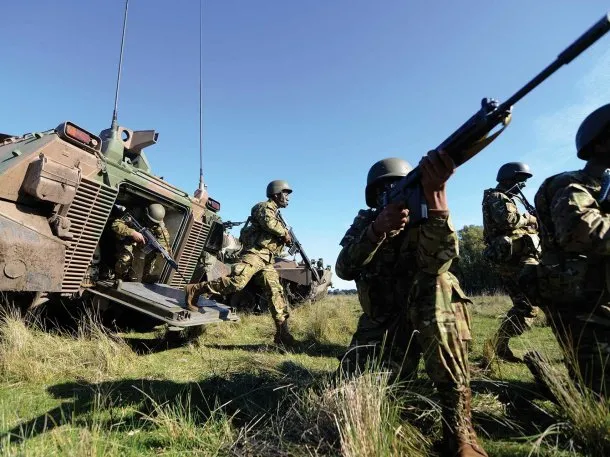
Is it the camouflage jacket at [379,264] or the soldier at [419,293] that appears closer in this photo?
Answer: the soldier at [419,293]

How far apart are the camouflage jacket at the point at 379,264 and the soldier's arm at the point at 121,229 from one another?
11.1 ft

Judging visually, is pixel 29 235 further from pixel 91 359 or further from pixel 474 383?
pixel 474 383

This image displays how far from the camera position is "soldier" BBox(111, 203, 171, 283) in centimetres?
533

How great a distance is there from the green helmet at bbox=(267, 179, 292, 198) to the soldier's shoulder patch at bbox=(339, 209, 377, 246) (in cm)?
324

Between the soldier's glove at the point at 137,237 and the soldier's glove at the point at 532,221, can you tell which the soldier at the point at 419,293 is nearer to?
the soldier's glove at the point at 532,221

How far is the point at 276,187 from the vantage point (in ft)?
20.6

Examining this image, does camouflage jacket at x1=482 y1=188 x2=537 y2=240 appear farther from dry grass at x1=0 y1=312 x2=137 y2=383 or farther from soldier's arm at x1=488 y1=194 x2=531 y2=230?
dry grass at x1=0 y1=312 x2=137 y2=383

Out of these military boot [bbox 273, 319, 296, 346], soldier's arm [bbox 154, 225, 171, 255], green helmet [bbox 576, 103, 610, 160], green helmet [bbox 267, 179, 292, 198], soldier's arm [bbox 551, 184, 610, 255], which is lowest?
military boot [bbox 273, 319, 296, 346]

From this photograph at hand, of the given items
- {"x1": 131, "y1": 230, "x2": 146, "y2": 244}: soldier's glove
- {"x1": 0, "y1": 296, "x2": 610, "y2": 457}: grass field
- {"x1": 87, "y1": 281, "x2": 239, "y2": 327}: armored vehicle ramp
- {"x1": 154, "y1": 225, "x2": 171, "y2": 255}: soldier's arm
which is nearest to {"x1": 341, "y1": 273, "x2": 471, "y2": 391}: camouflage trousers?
{"x1": 0, "y1": 296, "x2": 610, "y2": 457}: grass field

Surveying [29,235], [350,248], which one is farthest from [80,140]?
[350,248]

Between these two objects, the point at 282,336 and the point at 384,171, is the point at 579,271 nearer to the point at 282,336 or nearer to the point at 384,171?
the point at 384,171

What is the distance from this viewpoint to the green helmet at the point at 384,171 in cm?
304

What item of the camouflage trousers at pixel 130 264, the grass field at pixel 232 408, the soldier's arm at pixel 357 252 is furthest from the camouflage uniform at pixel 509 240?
the camouflage trousers at pixel 130 264

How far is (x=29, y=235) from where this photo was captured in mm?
3637
